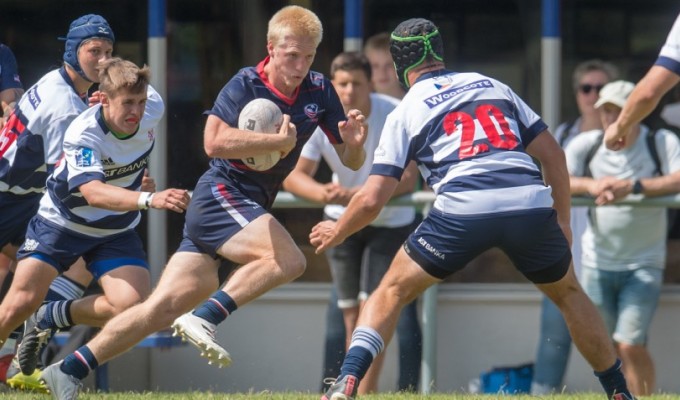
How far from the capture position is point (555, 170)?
23.1 feet

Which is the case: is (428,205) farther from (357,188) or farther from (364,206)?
(364,206)

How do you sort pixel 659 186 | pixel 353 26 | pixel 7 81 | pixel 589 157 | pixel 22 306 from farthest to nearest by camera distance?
pixel 353 26 → pixel 589 157 → pixel 7 81 → pixel 659 186 → pixel 22 306

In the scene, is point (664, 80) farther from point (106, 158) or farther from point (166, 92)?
point (166, 92)

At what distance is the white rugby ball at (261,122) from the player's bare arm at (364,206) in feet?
1.88

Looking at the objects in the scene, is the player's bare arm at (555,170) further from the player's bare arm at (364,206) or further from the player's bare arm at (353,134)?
the player's bare arm at (353,134)

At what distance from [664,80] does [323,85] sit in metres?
1.80

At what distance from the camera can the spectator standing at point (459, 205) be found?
6664 millimetres

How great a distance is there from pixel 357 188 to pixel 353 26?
143 centimetres

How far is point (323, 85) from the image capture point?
24.7 ft

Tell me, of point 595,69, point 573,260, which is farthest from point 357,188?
point 595,69

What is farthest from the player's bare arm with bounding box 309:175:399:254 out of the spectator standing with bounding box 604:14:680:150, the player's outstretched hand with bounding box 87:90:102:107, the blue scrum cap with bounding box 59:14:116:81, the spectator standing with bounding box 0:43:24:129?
the spectator standing with bounding box 0:43:24:129

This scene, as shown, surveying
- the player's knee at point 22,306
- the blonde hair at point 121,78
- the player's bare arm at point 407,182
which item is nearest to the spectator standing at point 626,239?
the player's bare arm at point 407,182

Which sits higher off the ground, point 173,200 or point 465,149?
point 465,149

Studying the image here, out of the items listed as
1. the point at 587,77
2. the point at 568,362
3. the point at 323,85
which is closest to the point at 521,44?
the point at 587,77
